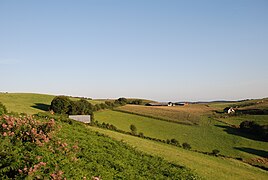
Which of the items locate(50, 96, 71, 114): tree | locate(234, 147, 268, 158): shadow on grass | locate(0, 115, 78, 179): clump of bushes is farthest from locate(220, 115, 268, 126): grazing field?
locate(0, 115, 78, 179): clump of bushes

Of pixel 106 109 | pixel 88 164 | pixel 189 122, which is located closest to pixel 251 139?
pixel 189 122

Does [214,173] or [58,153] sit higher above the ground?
[58,153]

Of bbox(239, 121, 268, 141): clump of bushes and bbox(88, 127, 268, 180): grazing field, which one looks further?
bbox(239, 121, 268, 141): clump of bushes

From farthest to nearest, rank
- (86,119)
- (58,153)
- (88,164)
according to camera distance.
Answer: (86,119) < (88,164) < (58,153)

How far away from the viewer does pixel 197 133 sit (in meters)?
72.1

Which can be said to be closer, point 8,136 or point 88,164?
point 8,136

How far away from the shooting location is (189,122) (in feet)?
272

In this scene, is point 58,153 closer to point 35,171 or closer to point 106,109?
point 35,171

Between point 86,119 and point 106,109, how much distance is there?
1336 inches

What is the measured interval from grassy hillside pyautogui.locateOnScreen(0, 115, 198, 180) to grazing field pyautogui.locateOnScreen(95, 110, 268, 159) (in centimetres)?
4297

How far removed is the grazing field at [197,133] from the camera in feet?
201

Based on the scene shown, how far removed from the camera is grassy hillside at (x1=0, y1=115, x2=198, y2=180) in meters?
9.80

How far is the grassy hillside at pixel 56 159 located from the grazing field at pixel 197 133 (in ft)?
141

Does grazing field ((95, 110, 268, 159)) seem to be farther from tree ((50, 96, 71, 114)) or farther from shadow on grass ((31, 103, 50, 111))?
shadow on grass ((31, 103, 50, 111))
